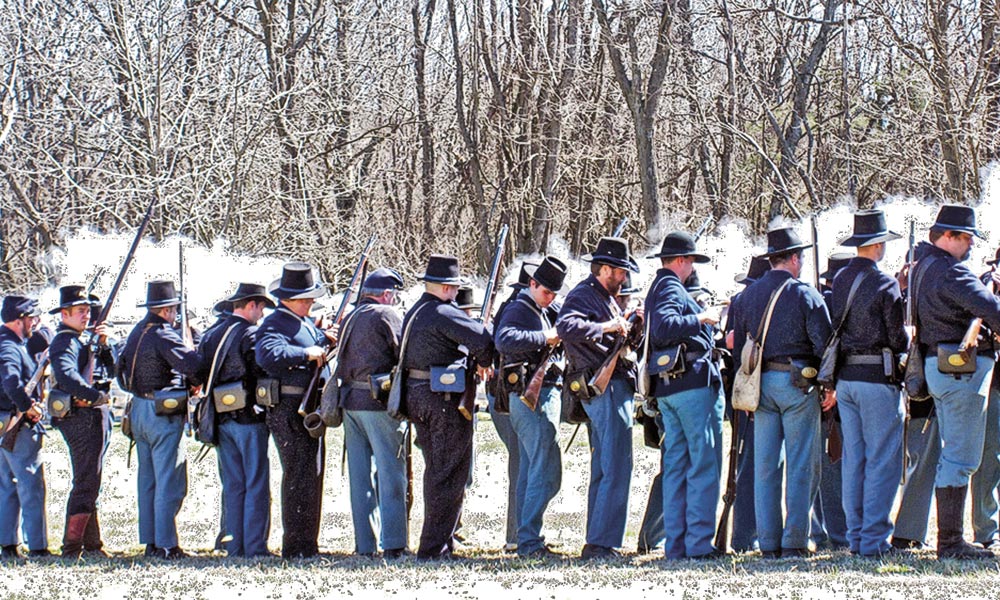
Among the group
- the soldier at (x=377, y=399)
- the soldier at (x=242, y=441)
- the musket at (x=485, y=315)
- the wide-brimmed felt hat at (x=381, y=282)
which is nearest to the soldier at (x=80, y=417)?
the soldier at (x=242, y=441)

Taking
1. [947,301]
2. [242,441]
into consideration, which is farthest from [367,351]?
[947,301]

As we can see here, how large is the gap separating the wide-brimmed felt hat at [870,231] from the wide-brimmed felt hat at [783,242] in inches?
12.5

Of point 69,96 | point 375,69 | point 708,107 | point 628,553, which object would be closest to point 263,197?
point 69,96

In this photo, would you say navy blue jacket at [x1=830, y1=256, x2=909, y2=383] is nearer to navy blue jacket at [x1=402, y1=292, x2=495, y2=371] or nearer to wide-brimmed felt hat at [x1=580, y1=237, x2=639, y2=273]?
wide-brimmed felt hat at [x1=580, y1=237, x2=639, y2=273]

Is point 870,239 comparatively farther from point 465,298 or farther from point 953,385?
point 465,298

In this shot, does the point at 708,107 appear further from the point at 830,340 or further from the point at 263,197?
the point at 830,340

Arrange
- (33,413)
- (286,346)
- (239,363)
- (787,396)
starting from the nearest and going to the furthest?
(787,396), (286,346), (239,363), (33,413)

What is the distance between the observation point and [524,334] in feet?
32.3

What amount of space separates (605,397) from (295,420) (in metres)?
2.22

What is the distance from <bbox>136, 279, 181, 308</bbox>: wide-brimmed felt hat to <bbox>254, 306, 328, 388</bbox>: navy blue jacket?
92 cm

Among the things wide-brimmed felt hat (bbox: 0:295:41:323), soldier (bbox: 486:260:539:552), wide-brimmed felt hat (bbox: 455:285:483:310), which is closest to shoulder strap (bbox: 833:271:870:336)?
soldier (bbox: 486:260:539:552)

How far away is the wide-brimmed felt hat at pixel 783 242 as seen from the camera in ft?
30.8

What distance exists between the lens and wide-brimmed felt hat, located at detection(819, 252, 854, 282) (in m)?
10.3

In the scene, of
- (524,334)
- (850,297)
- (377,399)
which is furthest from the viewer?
(377,399)
